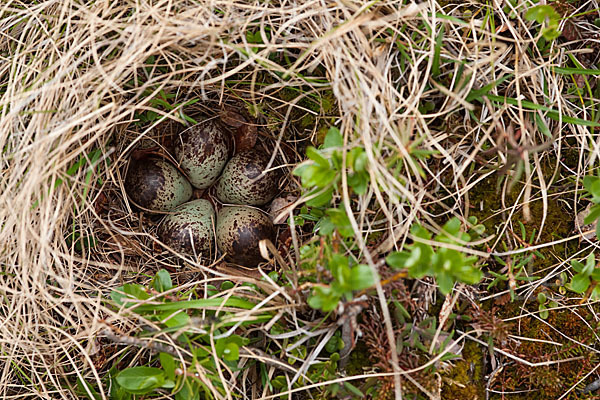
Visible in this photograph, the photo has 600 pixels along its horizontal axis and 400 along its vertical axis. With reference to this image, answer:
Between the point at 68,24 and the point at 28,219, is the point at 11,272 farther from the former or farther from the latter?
the point at 68,24

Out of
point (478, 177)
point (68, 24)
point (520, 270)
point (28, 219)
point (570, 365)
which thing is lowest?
point (570, 365)

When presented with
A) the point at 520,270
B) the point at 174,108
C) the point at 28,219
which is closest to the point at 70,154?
the point at 28,219

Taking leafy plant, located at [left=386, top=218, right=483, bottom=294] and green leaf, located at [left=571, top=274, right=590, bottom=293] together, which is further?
green leaf, located at [left=571, top=274, right=590, bottom=293]

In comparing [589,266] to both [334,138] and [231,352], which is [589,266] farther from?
[231,352]

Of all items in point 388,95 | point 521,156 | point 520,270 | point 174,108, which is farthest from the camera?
point 174,108

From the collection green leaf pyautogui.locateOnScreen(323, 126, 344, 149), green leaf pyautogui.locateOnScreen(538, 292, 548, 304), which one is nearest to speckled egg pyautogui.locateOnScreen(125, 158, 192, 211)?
green leaf pyautogui.locateOnScreen(323, 126, 344, 149)

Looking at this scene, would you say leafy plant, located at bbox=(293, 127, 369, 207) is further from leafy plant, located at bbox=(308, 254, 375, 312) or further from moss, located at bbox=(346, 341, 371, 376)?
moss, located at bbox=(346, 341, 371, 376)

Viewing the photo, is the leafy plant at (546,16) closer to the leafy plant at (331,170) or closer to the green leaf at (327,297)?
the leafy plant at (331,170)
